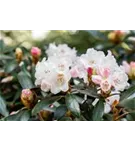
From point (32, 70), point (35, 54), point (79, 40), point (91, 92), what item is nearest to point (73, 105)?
point (91, 92)

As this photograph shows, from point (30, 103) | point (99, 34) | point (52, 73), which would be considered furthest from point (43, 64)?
point (99, 34)

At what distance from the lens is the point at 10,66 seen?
1.89 m

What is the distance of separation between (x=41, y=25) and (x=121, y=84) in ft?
1.52

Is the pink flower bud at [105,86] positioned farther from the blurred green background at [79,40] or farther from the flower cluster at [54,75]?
the blurred green background at [79,40]

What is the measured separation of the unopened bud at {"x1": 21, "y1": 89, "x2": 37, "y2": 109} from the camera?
4.91 feet

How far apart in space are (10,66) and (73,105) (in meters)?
0.57

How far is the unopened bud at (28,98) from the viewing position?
1.50 meters

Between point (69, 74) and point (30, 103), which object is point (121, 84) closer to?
point (69, 74)

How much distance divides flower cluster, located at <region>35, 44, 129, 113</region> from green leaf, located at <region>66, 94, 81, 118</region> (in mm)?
35

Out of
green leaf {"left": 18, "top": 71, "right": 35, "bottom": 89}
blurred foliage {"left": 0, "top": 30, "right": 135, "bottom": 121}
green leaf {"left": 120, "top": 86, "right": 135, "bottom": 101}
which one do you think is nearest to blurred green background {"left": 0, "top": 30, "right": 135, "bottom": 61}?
blurred foliage {"left": 0, "top": 30, "right": 135, "bottom": 121}

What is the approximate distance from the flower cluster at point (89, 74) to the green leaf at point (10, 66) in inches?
16.7

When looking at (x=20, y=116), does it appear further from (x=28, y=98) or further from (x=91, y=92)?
(x=91, y=92)

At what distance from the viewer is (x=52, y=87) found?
1.44 m

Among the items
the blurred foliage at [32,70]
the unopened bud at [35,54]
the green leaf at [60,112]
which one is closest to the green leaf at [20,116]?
the blurred foliage at [32,70]
